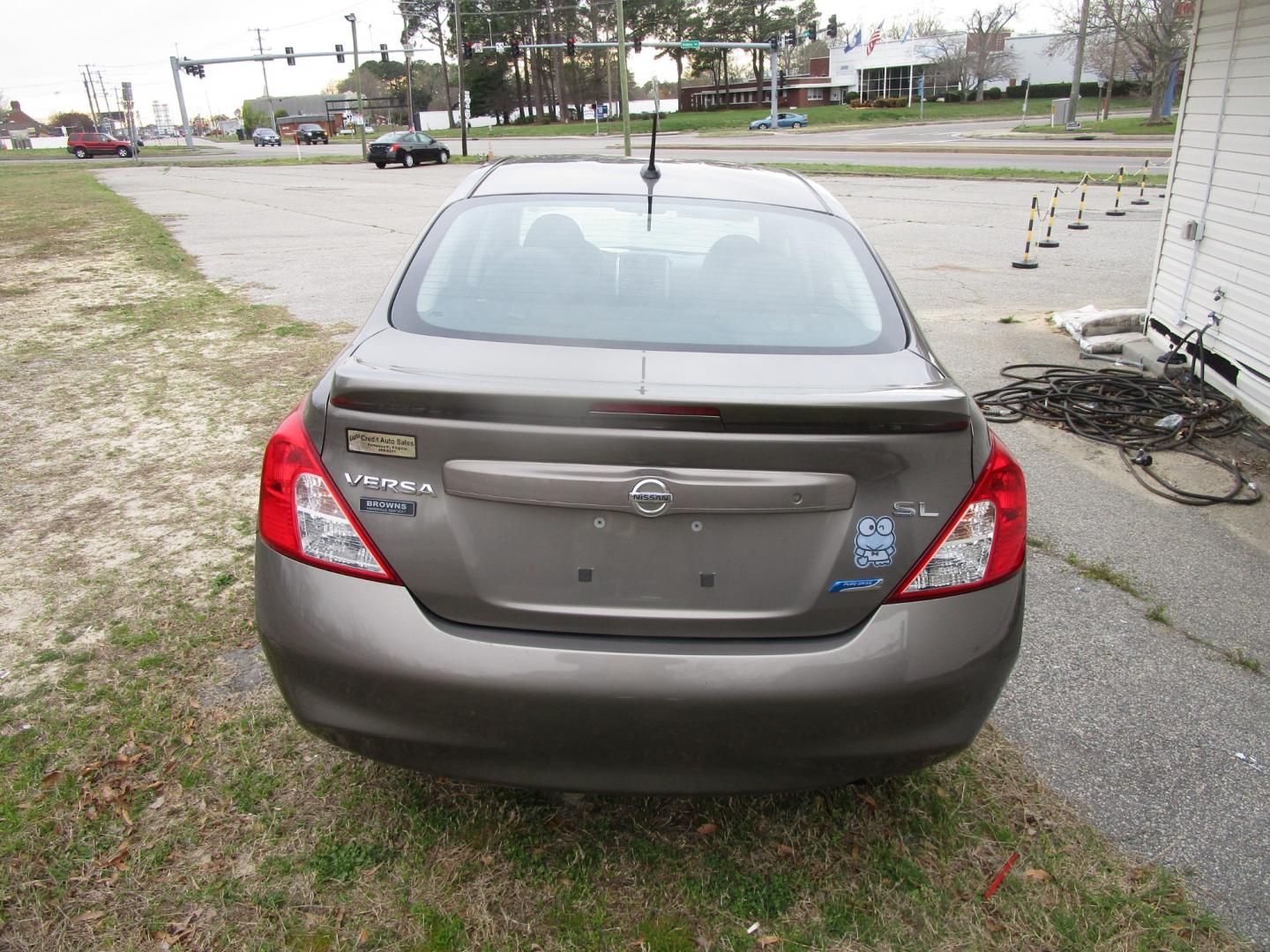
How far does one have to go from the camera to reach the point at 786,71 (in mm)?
91625

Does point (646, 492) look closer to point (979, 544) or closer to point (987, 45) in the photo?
point (979, 544)

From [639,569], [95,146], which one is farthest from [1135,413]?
[95,146]

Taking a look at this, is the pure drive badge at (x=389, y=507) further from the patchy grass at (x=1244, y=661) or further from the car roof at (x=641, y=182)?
the patchy grass at (x=1244, y=661)

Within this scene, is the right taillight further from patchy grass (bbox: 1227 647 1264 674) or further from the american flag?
the american flag

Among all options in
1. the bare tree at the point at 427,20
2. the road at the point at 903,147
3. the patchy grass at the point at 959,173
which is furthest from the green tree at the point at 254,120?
the patchy grass at the point at 959,173

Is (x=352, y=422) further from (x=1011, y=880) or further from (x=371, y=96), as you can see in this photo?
(x=371, y=96)

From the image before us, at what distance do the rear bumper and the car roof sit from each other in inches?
64.4

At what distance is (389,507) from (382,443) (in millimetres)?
139

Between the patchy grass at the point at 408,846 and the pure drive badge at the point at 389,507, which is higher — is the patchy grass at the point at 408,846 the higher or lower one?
the lower one

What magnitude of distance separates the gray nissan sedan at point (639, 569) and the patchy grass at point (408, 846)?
1.29 ft

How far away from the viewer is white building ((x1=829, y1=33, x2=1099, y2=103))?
7488 centimetres

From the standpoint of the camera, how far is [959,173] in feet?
79.4

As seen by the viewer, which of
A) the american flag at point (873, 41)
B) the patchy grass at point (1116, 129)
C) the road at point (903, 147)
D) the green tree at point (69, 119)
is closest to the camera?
the road at point (903, 147)

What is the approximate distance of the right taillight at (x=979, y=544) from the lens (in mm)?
2029
